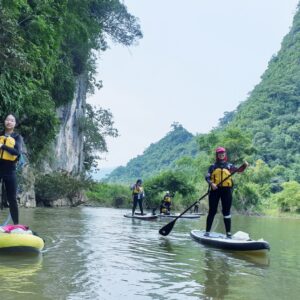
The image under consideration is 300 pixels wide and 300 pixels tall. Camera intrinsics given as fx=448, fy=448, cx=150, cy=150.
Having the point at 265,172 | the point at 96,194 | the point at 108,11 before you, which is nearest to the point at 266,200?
the point at 265,172

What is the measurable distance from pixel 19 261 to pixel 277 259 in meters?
3.43

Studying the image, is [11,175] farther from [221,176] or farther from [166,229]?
[166,229]

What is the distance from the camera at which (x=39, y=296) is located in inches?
127

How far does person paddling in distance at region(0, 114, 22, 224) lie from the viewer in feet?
18.0

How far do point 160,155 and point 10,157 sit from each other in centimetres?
8871

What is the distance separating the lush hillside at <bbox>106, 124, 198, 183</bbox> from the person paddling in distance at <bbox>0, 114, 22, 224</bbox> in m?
79.7

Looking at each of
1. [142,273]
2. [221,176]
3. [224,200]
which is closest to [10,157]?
[142,273]

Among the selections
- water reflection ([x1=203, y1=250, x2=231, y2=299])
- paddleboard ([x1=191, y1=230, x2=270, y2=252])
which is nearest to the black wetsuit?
water reflection ([x1=203, y1=250, x2=231, y2=299])

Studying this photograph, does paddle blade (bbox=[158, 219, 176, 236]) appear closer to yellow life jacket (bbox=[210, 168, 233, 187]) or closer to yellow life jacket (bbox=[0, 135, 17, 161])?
yellow life jacket (bbox=[210, 168, 233, 187])

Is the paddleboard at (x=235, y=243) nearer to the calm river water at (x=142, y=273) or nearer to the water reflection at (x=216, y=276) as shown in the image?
the calm river water at (x=142, y=273)

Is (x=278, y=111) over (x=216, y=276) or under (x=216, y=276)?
over

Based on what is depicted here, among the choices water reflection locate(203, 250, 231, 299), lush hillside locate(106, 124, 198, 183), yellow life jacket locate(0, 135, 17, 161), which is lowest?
water reflection locate(203, 250, 231, 299)

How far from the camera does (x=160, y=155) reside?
94.1m

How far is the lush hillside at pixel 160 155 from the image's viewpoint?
88875 mm
